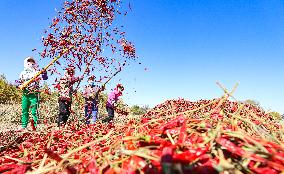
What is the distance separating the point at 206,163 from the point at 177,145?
0.23 metres

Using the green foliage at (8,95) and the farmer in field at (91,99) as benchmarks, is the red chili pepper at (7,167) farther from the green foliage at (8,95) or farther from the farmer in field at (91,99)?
the green foliage at (8,95)

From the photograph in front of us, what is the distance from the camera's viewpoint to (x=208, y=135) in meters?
2.01

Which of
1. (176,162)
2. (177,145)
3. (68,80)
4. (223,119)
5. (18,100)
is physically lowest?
(176,162)

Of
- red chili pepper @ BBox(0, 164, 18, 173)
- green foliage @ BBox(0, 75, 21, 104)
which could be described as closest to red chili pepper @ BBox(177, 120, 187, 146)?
red chili pepper @ BBox(0, 164, 18, 173)

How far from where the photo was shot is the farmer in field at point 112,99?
15.8 meters

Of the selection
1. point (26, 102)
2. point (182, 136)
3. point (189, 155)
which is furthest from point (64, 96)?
point (189, 155)

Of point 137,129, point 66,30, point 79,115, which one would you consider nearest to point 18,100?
point 79,115

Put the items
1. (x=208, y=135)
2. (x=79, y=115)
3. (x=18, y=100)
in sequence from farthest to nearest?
(x=18, y=100)
(x=79, y=115)
(x=208, y=135)

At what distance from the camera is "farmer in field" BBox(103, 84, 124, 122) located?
52.0 feet

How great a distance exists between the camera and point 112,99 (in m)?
15.9

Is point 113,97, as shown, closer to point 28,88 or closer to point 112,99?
point 112,99

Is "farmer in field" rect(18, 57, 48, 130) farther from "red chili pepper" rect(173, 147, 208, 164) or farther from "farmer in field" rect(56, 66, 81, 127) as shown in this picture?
"red chili pepper" rect(173, 147, 208, 164)

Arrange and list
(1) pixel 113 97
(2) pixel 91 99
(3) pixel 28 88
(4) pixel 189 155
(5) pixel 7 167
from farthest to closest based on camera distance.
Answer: (1) pixel 113 97 < (2) pixel 91 99 < (3) pixel 28 88 < (5) pixel 7 167 < (4) pixel 189 155

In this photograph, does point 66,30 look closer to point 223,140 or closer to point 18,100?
point 223,140
